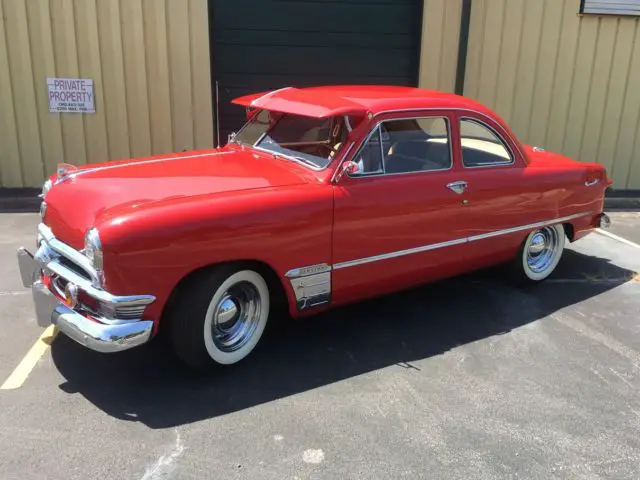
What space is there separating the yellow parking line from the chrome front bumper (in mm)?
355

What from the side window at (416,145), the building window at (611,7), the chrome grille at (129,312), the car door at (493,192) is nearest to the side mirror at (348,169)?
the side window at (416,145)

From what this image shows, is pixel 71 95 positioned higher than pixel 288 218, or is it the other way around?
pixel 71 95

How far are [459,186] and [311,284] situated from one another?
1413 mm

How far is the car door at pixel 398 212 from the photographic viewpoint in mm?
3914

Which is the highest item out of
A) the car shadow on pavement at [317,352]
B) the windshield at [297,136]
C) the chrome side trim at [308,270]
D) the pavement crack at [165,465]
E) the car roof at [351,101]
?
the car roof at [351,101]

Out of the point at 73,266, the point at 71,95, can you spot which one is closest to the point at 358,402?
the point at 73,266

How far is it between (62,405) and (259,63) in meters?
5.57

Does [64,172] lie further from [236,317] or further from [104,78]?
[104,78]

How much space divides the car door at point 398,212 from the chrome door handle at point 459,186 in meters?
0.02

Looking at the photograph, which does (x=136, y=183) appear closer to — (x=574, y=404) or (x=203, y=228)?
(x=203, y=228)

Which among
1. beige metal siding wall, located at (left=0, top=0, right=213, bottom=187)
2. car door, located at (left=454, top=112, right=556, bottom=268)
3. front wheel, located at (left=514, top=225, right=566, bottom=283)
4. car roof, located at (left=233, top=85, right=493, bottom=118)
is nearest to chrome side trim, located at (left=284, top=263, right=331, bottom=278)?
car roof, located at (left=233, top=85, right=493, bottom=118)

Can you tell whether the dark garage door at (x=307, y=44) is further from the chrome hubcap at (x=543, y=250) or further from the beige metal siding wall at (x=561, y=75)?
the chrome hubcap at (x=543, y=250)

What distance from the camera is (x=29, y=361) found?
148 inches

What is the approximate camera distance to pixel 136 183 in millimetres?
3736
